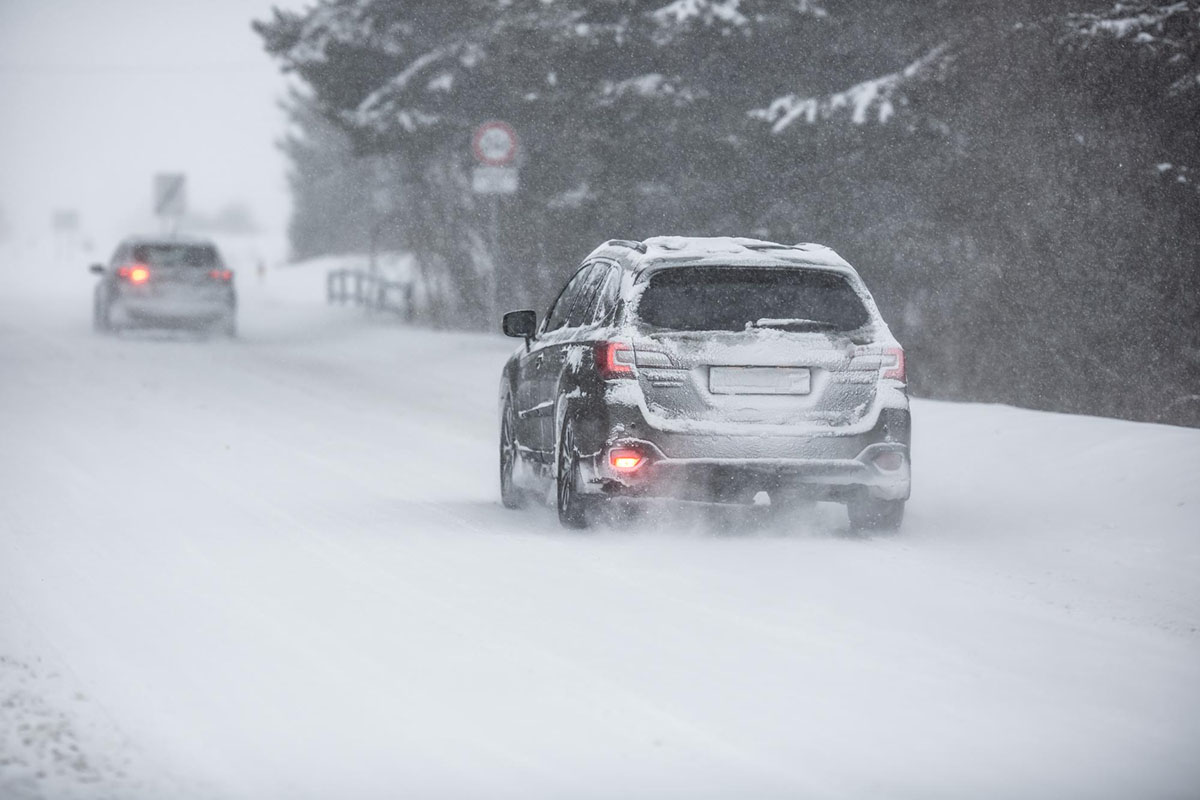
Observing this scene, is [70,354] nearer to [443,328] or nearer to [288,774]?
[443,328]

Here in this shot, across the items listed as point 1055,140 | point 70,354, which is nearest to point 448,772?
point 1055,140

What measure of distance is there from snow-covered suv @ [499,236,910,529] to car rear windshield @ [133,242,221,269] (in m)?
23.4

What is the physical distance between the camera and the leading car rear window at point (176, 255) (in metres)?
33.4

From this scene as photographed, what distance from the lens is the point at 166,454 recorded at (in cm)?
1505

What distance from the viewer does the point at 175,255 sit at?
3359cm

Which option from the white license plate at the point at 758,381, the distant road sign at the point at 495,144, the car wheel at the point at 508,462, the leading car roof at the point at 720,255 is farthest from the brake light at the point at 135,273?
the white license plate at the point at 758,381

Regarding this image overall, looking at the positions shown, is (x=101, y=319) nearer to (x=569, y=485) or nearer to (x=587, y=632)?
(x=569, y=485)

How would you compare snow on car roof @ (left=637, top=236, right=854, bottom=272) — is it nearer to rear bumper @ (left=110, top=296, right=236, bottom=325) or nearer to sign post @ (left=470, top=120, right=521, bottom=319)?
sign post @ (left=470, top=120, right=521, bottom=319)

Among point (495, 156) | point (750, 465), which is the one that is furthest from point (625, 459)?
point (495, 156)

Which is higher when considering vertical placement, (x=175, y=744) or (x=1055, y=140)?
(x=1055, y=140)

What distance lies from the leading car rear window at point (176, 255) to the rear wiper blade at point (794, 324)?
79.0 feet

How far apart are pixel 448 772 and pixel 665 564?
4227 mm

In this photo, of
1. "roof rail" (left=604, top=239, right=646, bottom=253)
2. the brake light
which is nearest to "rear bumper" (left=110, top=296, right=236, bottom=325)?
the brake light

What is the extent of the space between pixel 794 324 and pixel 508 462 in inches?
112
